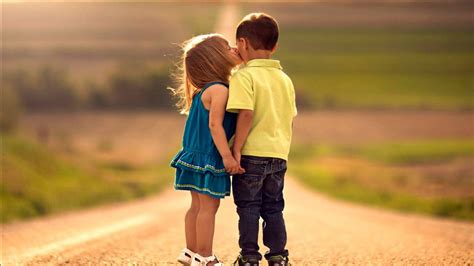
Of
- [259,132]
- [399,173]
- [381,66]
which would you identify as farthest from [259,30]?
[381,66]

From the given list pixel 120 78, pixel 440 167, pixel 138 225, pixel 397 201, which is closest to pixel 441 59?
pixel 120 78

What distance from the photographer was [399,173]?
27406 mm

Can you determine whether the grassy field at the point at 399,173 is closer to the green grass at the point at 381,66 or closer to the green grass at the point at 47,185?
the green grass at the point at 47,185

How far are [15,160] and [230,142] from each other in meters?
12.1

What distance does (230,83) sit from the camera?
510cm

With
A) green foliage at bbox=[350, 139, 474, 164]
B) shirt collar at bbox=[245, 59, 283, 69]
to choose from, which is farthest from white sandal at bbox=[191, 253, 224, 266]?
green foliage at bbox=[350, 139, 474, 164]

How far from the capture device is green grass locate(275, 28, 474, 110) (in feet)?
188

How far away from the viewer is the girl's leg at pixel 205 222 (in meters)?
5.19

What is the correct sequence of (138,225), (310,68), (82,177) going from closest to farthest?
(138,225), (82,177), (310,68)

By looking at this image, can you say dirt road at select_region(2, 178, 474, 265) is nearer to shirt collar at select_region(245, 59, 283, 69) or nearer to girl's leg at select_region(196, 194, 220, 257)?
girl's leg at select_region(196, 194, 220, 257)

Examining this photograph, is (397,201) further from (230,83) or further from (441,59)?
(441,59)

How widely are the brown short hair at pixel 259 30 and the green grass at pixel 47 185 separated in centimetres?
836

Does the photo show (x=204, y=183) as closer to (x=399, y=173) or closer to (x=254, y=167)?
(x=254, y=167)

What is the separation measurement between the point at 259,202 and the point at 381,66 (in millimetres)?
66350
